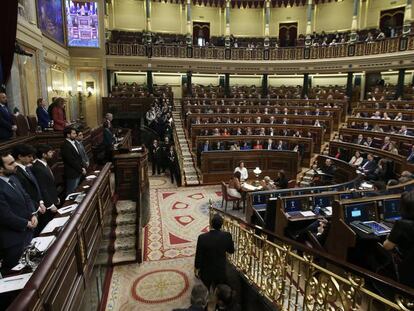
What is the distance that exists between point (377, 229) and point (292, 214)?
4.66 feet

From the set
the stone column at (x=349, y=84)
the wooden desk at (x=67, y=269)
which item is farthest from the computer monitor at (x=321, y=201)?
the stone column at (x=349, y=84)

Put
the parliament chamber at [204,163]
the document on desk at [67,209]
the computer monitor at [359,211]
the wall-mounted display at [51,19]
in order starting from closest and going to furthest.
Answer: the parliament chamber at [204,163] < the document on desk at [67,209] < the computer monitor at [359,211] < the wall-mounted display at [51,19]

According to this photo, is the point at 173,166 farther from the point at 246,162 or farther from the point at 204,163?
the point at 246,162

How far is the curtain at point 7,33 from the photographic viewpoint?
5.17 meters

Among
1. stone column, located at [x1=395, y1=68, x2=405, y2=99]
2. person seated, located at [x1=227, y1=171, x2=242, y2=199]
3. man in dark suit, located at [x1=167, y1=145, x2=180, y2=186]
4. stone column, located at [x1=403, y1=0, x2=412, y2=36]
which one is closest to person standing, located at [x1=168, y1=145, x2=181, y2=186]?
man in dark suit, located at [x1=167, y1=145, x2=180, y2=186]

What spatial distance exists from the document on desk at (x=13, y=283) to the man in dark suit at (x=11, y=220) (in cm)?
35

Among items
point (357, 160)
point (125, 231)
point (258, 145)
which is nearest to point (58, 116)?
point (125, 231)

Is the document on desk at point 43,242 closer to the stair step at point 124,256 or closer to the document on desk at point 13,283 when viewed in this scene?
the document on desk at point 13,283

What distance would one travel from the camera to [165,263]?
16.8ft

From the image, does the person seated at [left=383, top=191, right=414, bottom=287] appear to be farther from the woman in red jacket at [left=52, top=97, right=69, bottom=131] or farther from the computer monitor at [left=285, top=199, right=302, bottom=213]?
the woman in red jacket at [left=52, top=97, right=69, bottom=131]

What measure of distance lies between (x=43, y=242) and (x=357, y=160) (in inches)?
334

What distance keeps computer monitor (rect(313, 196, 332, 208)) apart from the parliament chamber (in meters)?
0.04

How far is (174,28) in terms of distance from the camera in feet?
66.7

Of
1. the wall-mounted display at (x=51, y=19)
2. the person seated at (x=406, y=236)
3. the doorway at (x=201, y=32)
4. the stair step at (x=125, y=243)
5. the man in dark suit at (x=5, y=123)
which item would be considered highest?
the doorway at (x=201, y=32)
